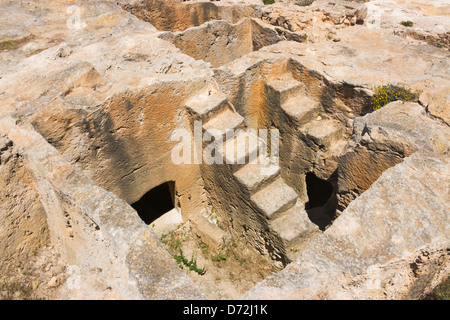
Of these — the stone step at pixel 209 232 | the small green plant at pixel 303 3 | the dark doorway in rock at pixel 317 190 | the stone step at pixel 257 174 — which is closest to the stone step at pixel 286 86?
the stone step at pixel 257 174

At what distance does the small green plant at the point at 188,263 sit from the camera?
209 inches

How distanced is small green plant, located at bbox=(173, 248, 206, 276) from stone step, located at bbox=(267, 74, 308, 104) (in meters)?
3.14

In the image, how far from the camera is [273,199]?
4828 mm

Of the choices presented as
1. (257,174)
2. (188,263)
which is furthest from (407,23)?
(188,263)

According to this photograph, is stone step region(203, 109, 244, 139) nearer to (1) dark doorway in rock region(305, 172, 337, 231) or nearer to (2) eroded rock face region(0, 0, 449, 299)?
(2) eroded rock face region(0, 0, 449, 299)

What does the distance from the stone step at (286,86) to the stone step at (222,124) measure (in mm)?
1208

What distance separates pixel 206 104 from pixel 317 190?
11.5ft

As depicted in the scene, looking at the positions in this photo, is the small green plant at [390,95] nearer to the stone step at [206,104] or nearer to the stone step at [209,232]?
the stone step at [206,104]

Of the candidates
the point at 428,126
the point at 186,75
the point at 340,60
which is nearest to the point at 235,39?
the point at 340,60

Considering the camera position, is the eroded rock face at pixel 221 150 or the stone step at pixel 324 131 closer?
the eroded rock face at pixel 221 150

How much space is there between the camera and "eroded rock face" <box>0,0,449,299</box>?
2.84 m

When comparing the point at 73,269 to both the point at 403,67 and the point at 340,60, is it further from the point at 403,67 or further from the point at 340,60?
the point at 403,67

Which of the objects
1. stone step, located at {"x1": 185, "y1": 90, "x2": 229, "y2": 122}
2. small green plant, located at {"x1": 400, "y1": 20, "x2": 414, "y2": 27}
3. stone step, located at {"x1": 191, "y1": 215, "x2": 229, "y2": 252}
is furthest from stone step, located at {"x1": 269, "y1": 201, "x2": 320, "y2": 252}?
small green plant, located at {"x1": 400, "y1": 20, "x2": 414, "y2": 27}

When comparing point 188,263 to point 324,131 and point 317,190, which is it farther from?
point 317,190
